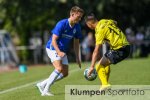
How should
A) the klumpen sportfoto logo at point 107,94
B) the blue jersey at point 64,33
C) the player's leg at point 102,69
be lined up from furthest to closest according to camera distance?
1. the blue jersey at point 64,33
2. the player's leg at point 102,69
3. the klumpen sportfoto logo at point 107,94

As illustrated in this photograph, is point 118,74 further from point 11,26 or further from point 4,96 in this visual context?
point 11,26

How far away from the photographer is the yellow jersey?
13.9 metres

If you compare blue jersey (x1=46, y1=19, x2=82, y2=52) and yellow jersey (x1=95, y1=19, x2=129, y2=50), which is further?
blue jersey (x1=46, y1=19, x2=82, y2=52)

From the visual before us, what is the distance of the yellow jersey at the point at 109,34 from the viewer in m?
13.9

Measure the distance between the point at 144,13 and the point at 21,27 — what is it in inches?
346

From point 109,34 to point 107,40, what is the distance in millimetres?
222

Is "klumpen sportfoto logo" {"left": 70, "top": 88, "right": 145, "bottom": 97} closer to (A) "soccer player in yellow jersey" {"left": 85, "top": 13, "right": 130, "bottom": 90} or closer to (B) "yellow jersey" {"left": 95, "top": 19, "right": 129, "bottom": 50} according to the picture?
(A) "soccer player in yellow jersey" {"left": 85, "top": 13, "right": 130, "bottom": 90}

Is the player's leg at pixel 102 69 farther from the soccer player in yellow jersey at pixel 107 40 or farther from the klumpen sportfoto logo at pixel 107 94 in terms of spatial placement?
the klumpen sportfoto logo at pixel 107 94

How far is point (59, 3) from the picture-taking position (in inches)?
1563

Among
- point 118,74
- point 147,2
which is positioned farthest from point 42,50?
point 118,74

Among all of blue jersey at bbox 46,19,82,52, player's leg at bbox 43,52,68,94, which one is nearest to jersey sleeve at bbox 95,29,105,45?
blue jersey at bbox 46,19,82,52

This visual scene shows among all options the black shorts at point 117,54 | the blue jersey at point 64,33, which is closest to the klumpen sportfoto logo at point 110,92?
the black shorts at point 117,54

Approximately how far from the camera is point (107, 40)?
558 inches

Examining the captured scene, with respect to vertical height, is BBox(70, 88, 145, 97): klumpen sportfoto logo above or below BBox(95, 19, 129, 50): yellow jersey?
below
